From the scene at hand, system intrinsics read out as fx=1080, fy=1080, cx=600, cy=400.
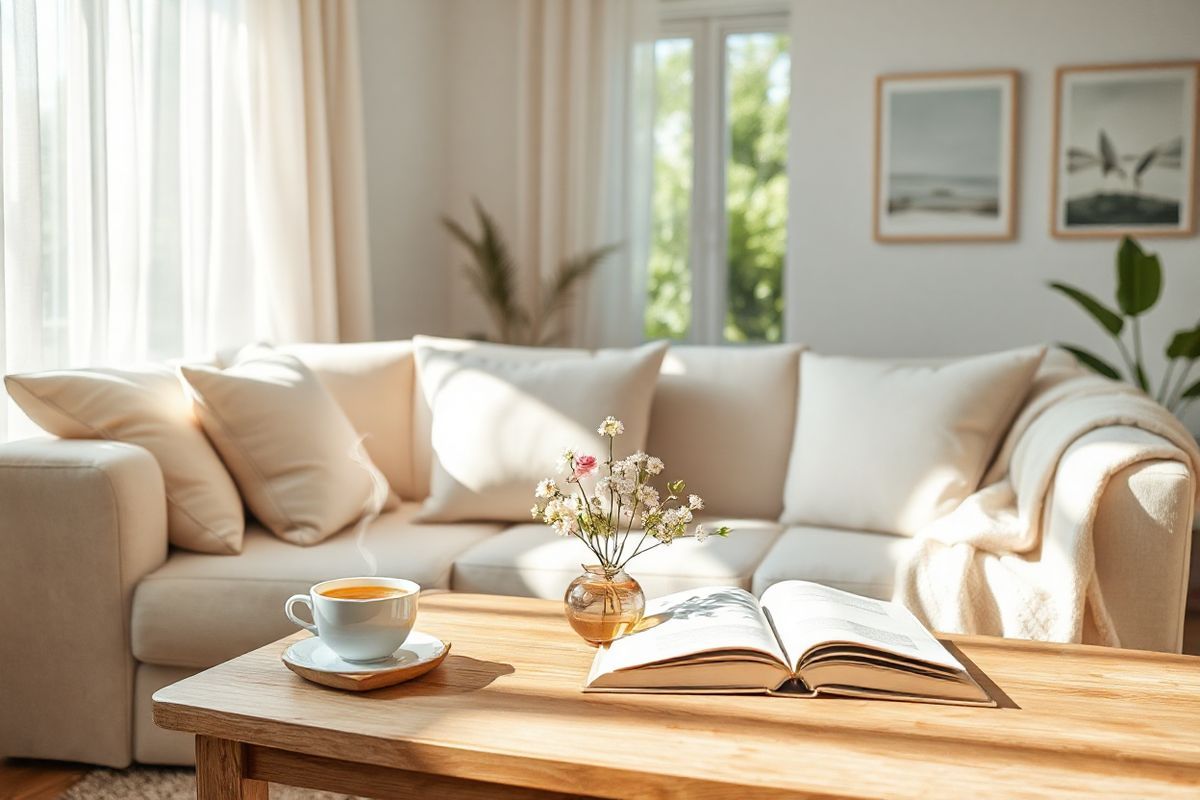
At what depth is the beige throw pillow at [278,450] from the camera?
2506 millimetres

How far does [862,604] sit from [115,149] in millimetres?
2372

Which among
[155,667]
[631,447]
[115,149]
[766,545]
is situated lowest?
[155,667]

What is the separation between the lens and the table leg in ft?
4.14

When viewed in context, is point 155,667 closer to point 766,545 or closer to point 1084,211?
point 766,545

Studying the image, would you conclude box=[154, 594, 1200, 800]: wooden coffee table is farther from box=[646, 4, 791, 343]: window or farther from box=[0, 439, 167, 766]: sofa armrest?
box=[646, 4, 791, 343]: window

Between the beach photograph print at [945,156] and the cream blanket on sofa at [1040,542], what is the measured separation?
206 cm

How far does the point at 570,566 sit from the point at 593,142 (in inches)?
110

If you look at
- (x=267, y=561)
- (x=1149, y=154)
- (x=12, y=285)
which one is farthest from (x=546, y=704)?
(x=1149, y=154)

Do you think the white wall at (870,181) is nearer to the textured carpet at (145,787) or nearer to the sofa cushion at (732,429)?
the sofa cushion at (732,429)

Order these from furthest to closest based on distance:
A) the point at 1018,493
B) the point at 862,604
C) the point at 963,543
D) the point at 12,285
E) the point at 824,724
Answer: the point at 12,285 → the point at 1018,493 → the point at 963,543 → the point at 862,604 → the point at 824,724

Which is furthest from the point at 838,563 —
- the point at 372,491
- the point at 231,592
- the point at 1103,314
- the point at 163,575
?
the point at 1103,314

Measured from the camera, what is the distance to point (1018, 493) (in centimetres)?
241

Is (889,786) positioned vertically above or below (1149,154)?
below

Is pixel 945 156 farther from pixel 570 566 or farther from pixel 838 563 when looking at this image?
pixel 570 566
